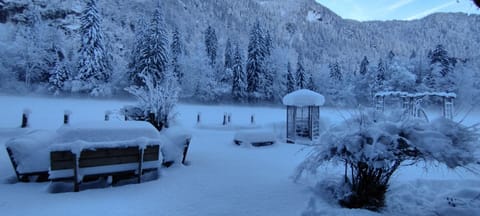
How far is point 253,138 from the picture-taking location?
686 cm

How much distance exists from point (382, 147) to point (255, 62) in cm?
2162

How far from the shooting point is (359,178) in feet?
9.39

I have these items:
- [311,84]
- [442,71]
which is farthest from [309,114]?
[442,71]

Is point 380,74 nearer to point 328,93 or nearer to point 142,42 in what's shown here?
point 328,93

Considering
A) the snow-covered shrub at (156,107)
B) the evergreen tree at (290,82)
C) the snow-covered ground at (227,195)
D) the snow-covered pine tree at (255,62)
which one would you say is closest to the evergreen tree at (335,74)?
the evergreen tree at (290,82)

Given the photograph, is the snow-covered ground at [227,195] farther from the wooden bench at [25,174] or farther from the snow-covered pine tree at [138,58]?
the snow-covered pine tree at [138,58]

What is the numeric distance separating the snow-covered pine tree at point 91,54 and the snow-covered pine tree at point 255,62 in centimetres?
1254

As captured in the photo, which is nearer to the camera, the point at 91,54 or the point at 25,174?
the point at 25,174

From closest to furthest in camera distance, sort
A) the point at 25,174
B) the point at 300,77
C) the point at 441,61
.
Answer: the point at 25,174, the point at 441,61, the point at 300,77

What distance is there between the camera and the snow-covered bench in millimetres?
2934

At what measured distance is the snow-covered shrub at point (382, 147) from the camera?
91.0 inches

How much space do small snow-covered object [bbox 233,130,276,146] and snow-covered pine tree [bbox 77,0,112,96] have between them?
15.4 m

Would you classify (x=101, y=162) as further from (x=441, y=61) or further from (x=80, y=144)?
(x=441, y=61)

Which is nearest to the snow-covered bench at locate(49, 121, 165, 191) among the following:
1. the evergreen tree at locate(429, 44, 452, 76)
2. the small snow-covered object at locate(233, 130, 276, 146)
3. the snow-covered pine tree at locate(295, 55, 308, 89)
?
the small snow-covered object at locate(233, 130, 276, 146)
